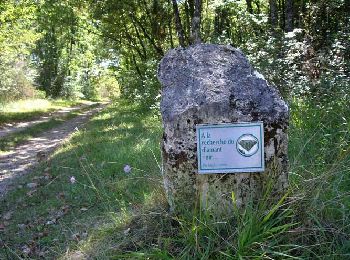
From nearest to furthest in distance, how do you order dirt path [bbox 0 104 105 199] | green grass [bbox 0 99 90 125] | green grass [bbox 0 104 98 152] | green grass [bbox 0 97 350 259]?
green grass [bbox 0 97 350 259] → dirt path [bbox 0 104 105 199] → green grass [bbox 0 104 98 152] → green grass [bbox 0 99 90 125]

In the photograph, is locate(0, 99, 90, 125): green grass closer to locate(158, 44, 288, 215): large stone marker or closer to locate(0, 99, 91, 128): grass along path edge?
locate(0, 99, 91, 128): grass along path edge

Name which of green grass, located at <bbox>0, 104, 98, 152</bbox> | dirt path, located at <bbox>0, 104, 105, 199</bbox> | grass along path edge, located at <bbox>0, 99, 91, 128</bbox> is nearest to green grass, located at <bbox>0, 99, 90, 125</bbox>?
grass along path edge, located at <bbox>0, 99, 91, 128</bbox>

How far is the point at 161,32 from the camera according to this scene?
20594 millimetres

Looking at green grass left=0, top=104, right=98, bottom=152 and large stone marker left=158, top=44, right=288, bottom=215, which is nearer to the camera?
large stone marker left=158, top=44, right=288, bottom=215

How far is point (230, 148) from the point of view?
2.90m

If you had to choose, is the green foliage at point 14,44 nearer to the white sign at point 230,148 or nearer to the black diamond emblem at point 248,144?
the white sign at point 230,148

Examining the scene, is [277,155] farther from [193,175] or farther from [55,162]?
[55,162]

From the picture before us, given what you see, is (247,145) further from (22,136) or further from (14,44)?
(14,44)

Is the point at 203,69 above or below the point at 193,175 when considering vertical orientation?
above

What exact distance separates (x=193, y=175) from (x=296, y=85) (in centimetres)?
499

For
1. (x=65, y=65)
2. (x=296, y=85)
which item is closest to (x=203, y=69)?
(x=296, y=85)

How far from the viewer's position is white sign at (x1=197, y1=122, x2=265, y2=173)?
2871 millimetres

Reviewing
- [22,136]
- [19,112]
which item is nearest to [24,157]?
[22,136]

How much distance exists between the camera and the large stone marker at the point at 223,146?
2.89 meters
